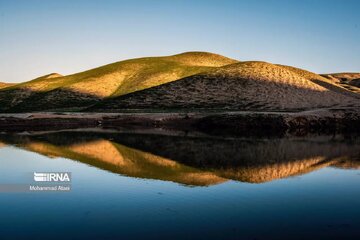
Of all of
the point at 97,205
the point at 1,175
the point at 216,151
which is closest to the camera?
the point at 97,205

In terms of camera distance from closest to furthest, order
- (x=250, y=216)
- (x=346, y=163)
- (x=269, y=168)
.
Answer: (x=250, y=216)
(x=269, y=168)
(x=346, y=163)

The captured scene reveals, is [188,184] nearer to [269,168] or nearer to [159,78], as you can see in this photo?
[269,168]

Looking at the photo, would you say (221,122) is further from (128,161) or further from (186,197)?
(186,197)

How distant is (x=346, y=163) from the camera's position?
23344 millimetres

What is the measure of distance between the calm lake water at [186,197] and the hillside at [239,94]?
222ft

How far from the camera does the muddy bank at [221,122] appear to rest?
2109 inches

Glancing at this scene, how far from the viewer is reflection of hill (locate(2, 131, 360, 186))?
19484 mm

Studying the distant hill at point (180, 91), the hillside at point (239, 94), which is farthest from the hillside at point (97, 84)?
the hillside at point (239, 94)

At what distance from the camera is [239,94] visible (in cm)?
10019

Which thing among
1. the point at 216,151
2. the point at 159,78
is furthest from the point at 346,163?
the point at 159,78

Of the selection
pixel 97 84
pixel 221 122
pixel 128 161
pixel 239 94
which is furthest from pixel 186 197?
pixel 97 84

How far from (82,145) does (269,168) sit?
1686cm

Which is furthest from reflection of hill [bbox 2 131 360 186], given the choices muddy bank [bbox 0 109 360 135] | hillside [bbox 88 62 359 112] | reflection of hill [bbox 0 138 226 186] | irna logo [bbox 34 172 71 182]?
hillside [bbox 88 62 359 112]

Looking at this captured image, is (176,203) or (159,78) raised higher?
(159,78)
